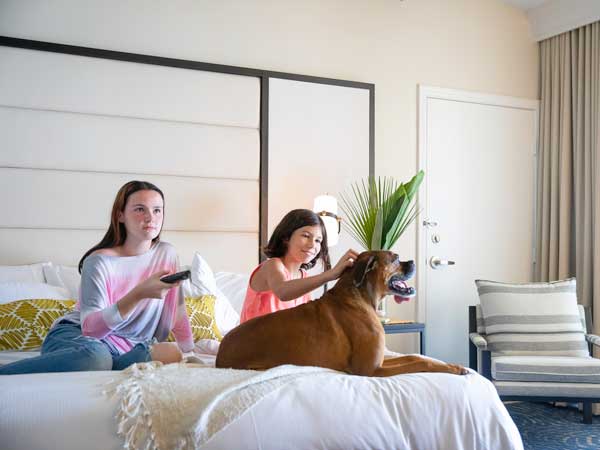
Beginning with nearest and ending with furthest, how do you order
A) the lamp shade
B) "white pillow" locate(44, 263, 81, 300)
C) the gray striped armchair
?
"white pillow" locate(44, 263, 81, 300), the gray striped armchair, the lamp shade

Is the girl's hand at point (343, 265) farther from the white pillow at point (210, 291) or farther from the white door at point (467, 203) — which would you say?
the white door at point (467, 203)

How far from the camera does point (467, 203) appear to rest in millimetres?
4336

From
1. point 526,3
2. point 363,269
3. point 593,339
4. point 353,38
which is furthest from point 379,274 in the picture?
point 526,3

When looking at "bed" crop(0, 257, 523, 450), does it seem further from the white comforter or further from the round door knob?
the round door knob

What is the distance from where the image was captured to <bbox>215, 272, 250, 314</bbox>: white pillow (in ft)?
10.5

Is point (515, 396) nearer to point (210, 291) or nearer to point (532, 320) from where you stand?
point (532, 320)

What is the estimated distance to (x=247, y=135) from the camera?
3.66m

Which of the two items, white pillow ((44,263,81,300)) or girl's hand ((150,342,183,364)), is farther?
white pillow ((44,263,81,300))

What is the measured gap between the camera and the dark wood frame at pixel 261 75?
3.21 meters

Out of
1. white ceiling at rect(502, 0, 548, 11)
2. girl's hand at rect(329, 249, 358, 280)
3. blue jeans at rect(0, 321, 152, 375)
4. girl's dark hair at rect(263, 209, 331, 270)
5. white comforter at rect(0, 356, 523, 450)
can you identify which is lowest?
white comforter at rect(0, 356, 523, 450)

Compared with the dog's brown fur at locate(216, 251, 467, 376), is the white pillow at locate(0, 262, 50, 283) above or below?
above

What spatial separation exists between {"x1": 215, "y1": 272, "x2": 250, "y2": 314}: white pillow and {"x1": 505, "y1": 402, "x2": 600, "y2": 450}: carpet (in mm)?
1587

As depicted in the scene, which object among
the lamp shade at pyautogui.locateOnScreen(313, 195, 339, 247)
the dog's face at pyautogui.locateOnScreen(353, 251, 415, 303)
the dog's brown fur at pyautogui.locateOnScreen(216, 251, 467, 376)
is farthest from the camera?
the lamp shade at pyautogui.locateOnScreen(313, 195, 339, 247)

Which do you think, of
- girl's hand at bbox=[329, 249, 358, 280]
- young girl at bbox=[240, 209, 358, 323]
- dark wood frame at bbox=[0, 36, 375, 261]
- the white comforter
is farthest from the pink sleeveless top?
dark wood frame at bbox=[0, 36, 375, 261]
